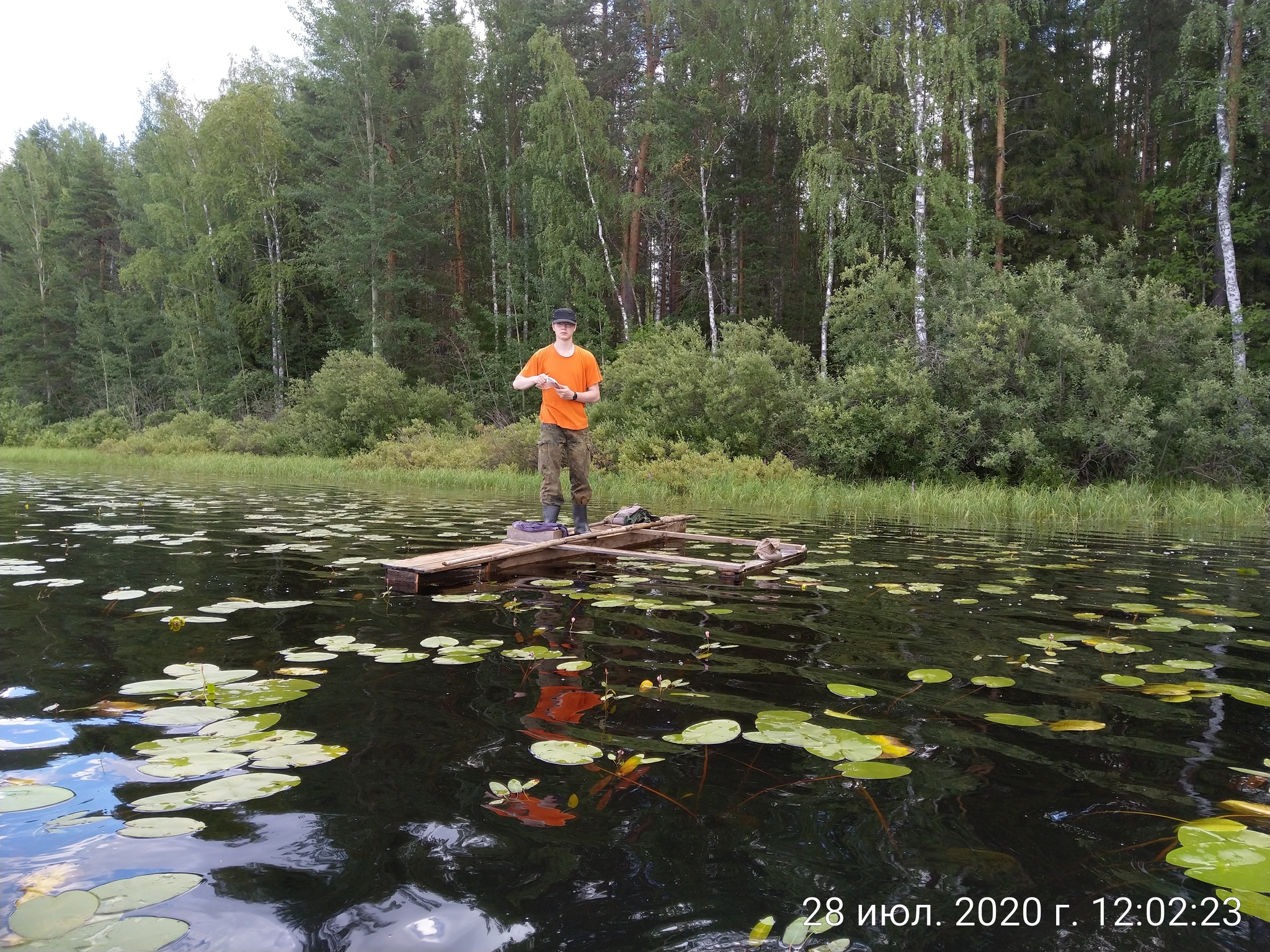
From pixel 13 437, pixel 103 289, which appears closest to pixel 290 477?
pixel 13 437

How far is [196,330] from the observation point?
2953 centimetres

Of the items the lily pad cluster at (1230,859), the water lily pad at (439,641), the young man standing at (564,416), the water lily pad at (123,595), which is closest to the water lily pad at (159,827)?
the water lily pad at (439,641)

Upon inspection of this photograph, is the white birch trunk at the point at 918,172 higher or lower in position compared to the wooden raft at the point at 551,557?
higher

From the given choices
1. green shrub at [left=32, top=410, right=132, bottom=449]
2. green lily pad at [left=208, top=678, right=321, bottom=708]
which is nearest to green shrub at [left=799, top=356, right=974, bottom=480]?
green lily pad at [left=208, top=678, right=321, bottom=708]

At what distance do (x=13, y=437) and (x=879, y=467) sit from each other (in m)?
36.6

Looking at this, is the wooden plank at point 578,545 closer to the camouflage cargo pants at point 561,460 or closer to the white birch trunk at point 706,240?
the camouflage cargo pants at point 561,460

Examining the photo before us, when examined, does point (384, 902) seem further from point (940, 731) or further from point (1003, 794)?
point (940, 731)

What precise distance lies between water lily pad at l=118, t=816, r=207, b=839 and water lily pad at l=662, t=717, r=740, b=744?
128cm

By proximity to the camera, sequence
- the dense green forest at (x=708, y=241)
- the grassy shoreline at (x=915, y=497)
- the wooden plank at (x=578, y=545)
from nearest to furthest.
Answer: the wooden plank at (x=578, y=545)
the grassy shoreline at (x=915, y=497)
the dense green forest at (x=708, y=241)

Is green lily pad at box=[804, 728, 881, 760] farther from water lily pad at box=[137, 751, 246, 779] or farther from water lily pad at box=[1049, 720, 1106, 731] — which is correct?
water lily pad at box=[137, 751, 246, 779]

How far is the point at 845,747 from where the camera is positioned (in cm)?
226

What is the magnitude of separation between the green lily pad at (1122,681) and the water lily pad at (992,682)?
1.25 feet

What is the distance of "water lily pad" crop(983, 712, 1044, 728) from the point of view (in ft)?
8.27

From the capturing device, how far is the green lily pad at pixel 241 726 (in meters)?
2.33
